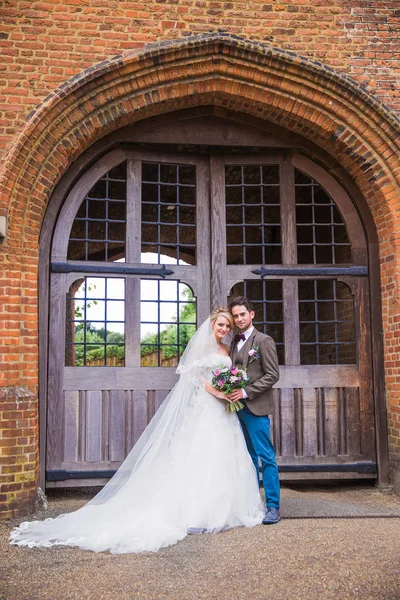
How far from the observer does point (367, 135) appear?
6457 mm

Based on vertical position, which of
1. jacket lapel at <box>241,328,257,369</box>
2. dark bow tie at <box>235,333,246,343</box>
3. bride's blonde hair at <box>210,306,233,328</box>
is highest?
bride's blonde hair at <box>210,306,233,328</box>

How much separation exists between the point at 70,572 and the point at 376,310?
4.47 meters

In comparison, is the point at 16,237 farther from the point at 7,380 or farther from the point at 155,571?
the point at 155,571

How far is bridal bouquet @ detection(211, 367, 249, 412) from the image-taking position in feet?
17.1

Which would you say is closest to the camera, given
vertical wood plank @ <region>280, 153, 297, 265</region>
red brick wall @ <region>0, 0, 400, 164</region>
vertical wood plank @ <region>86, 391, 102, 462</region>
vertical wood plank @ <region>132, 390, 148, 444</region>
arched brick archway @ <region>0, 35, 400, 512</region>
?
arched brick archway @ <region>0, 35, 400, 512</region>

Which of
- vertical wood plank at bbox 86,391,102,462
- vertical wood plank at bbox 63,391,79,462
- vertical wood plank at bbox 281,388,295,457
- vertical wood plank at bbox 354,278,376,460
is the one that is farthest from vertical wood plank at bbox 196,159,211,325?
vertical wood plank at bbox 354,278,376,460

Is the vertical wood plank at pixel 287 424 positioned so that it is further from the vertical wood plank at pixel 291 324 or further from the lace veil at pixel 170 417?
the lace veil at pixel 170 417

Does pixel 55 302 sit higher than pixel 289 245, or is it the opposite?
pixel 289 245

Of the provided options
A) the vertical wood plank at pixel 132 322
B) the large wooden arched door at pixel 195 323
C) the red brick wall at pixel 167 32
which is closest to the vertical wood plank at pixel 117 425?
the large wooden arched door at pixel 195 323

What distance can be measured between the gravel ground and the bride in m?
0.13

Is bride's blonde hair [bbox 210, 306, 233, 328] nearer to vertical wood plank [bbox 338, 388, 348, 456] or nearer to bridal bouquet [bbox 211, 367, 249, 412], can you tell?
bridal bouquet [bbox 211, 367, 249, 412]

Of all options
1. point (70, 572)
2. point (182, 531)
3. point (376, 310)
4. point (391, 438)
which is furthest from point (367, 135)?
point (70, 572)

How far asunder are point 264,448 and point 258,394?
1.62 ft

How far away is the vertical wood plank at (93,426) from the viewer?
639 centimetres
